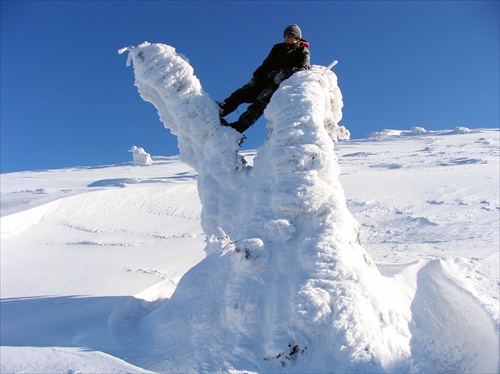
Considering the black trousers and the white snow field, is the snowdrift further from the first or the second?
the black trousers

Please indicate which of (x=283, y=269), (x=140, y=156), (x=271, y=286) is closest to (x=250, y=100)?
(x=283, y=269)

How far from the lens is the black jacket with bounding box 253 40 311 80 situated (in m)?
3.58

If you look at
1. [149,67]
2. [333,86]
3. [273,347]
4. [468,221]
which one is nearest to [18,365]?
[273,347]

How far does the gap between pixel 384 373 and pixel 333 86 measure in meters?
2.25

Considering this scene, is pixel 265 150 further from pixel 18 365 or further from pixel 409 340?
pixel 18 365

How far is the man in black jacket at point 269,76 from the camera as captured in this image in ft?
11.9

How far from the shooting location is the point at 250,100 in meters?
4.01

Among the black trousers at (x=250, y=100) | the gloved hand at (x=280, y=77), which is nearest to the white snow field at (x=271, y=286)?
the black trousers at (x=250, y=100)

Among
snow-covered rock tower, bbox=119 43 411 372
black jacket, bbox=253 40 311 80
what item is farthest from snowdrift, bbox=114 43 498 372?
black jacket, bbox=253 40 311 80

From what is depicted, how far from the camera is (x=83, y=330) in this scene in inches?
138

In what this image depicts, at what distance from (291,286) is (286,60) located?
2.01 metres

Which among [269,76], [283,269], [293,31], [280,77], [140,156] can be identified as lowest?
[283,269]

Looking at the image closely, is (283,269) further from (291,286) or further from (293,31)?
(293,31)

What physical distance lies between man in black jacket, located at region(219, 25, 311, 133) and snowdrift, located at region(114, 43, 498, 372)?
0.18 m
